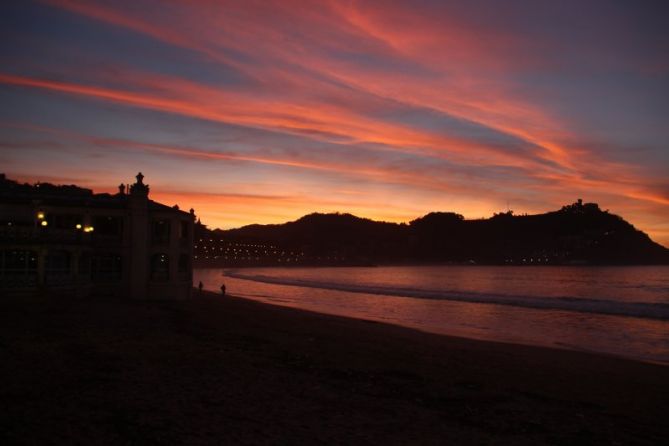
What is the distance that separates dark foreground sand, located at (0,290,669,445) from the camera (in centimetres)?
1106

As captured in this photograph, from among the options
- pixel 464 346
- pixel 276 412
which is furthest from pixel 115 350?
pixel 464 346

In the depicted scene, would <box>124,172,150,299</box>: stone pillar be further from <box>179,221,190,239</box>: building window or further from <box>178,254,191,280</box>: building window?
<box>178,254,191,280</box>: building window

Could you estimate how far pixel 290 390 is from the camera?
14516mm

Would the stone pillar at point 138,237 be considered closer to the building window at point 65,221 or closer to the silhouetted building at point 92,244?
the silhouetted building at point 92,244

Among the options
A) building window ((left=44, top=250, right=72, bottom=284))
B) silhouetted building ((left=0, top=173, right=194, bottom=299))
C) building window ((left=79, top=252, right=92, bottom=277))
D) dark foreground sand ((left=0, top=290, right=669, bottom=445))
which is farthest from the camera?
building window ((left=79, top=252, right=92, bottom=277))

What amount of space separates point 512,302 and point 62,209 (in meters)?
48.2

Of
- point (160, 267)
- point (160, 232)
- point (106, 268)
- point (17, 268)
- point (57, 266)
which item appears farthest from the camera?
point (160, 267)

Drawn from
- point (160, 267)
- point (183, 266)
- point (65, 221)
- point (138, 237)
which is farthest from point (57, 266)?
point (183, 266)

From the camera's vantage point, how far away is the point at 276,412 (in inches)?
491

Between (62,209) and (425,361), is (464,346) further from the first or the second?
(62,209)

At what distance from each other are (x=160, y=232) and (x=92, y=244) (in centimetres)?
454

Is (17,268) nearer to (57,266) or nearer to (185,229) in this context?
(57,266)

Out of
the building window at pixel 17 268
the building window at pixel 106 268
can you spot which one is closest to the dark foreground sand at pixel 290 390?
the building window at pixel 17 268

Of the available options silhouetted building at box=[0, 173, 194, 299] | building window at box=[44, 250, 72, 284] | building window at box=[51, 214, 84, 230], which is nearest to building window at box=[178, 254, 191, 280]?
silhouetted building at box=[0, 173, 194, 299]
